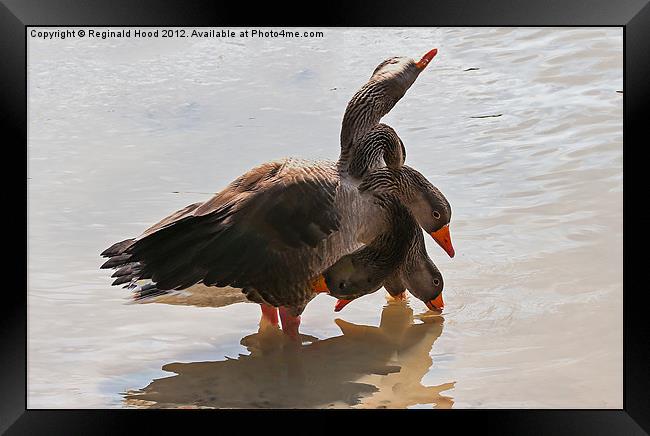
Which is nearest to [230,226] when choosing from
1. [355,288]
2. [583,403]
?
[355,288]

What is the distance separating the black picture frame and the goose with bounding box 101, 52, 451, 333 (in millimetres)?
557

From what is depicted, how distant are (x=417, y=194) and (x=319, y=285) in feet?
2.17

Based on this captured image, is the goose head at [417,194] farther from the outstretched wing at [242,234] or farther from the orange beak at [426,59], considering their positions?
the orange beak at [426,59]

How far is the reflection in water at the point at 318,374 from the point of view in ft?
10.4

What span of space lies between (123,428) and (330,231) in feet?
3.95

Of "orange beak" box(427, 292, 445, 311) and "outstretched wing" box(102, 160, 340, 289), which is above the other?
"outstretched wing" box(102, 160, 340, 289)

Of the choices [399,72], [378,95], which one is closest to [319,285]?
[378,95]

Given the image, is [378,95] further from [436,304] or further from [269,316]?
[269,316]

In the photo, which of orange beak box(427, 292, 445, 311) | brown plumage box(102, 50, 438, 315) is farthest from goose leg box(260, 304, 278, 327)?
orange beak box(427, 292, 445, 311)

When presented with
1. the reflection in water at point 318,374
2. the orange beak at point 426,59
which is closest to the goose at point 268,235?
the reflection in water at point 318,374

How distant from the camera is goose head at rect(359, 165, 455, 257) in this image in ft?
12.4

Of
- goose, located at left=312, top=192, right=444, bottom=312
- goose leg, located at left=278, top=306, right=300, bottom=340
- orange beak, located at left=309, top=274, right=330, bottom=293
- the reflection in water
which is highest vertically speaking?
goose, located at left=312, top=192, right=444, bottom=312

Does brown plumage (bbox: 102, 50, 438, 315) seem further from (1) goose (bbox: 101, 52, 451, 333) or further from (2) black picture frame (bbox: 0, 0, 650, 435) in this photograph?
(2) black picture frame (bbox: 0, 0, 650, 435)
